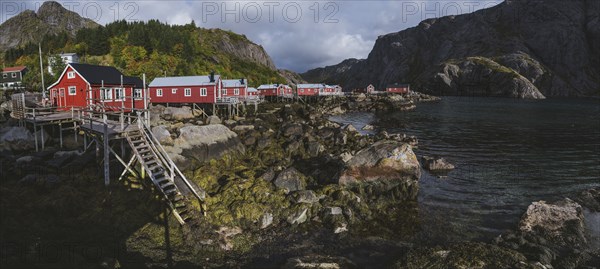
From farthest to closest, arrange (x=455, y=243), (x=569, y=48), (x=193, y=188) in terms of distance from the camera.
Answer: (x=569, y=48)
(x=193, y=188)
(x=455, y=243)

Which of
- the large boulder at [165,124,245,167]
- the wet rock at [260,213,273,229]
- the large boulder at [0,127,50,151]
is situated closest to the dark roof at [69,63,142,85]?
the large boulder at [0,127,50,151]

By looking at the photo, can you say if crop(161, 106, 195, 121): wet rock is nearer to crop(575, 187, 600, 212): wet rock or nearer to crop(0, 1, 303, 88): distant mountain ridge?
crop(575, 187, 600, 212): wet rock

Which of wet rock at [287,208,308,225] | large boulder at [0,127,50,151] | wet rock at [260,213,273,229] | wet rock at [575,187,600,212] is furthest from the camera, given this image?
large boulder at [0,127,50,151]

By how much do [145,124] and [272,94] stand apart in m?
77.1

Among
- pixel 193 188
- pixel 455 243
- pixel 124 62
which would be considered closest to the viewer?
pixel 455 243

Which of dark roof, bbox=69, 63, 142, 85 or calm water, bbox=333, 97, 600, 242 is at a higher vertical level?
dark roof, bbox=69, 63, 142, 85

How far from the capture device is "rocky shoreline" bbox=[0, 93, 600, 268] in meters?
13.0

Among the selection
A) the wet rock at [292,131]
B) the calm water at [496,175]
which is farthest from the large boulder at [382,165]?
the wet rock at [292,131]

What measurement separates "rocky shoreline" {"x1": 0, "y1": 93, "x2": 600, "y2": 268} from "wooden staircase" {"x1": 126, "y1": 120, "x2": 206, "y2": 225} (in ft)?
2.28

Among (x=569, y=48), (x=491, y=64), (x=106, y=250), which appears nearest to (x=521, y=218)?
(x=106, y=250)

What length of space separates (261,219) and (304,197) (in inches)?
114

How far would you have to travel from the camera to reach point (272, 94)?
318 feet

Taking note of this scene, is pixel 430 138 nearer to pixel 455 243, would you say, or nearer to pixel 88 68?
pixel 455 243

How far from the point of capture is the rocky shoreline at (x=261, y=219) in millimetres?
13047
